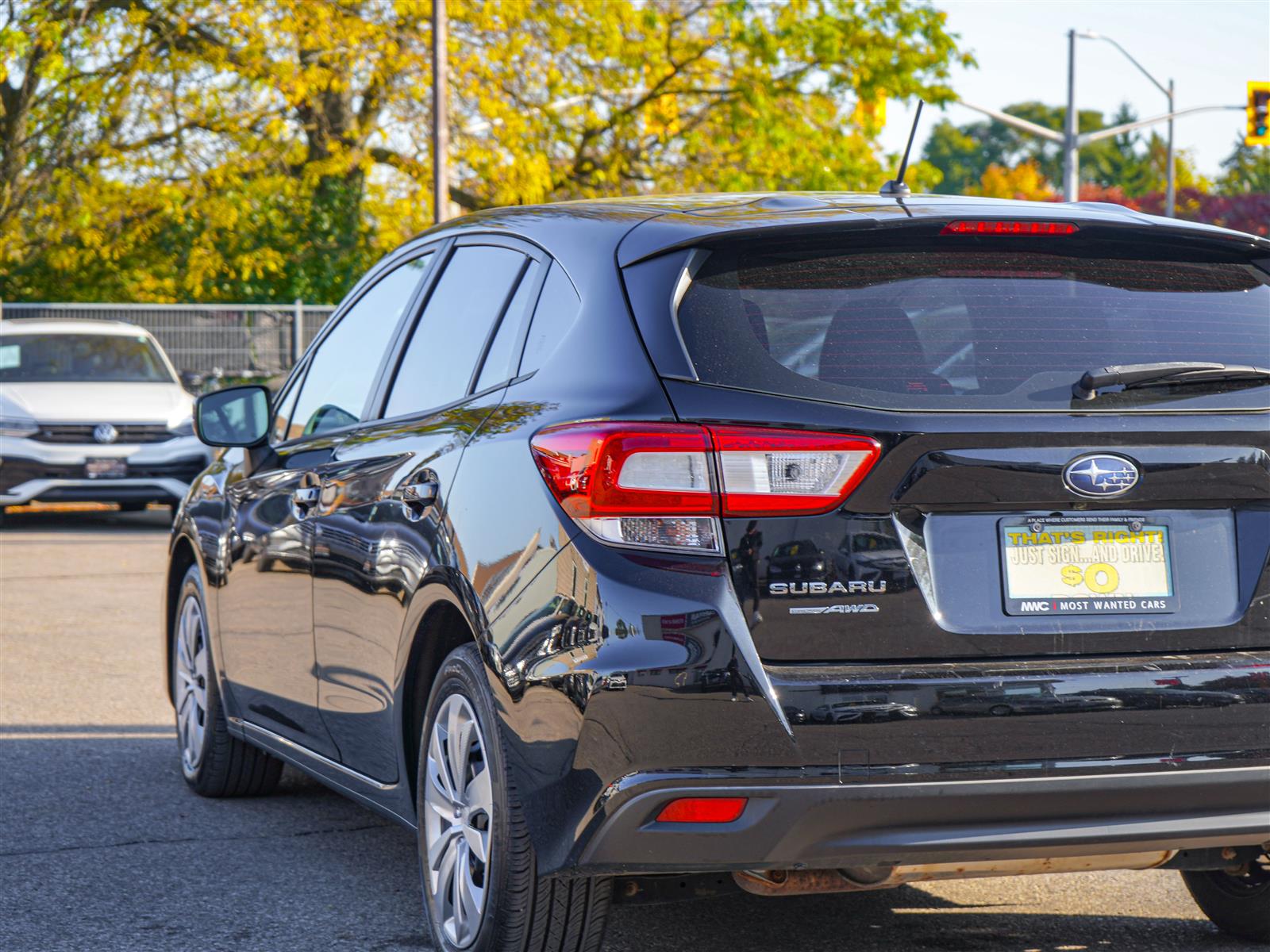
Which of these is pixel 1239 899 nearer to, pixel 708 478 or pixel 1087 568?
pixel 1087 568

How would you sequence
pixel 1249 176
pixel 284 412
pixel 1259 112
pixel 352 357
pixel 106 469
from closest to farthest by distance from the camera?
1. pixel 352 357
2. pixel 284 412
3. pixel 106 469
4. pixel 1259 112
5. pixel 1249 176

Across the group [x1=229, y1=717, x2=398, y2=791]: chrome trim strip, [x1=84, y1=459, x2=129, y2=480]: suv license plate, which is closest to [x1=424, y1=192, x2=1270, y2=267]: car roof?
[x1=229, y1=717, x2=398, y2=791]: chrome trim strip

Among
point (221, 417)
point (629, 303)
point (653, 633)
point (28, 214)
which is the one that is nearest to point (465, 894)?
point (653, 633)

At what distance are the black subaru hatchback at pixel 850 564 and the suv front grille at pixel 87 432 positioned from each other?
13.2 meters

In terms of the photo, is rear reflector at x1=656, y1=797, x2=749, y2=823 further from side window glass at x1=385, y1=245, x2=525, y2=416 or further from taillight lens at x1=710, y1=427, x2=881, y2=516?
side window glass at x1=385, y1=245, x2=525, y2=416

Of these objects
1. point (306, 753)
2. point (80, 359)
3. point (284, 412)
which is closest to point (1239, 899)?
point (306, 753)

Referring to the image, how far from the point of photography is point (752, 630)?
3.29m

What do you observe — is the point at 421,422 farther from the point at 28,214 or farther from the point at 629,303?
the point at 28,214

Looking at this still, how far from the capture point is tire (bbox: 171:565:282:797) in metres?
6.00

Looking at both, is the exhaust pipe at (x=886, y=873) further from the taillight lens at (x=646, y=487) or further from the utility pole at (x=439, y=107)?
the utility pole at (x=439, y=107)

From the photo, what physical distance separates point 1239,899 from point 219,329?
77.8ft

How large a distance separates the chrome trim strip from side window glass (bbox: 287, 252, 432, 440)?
34.6 inches

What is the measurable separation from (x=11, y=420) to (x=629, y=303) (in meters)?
14.0

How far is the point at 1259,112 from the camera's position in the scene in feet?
92.4
